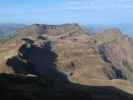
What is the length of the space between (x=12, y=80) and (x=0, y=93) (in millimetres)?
37567

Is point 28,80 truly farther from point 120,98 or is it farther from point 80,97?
point 120,98

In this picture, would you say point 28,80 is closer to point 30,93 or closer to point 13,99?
point 30,93

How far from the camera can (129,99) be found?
15112 cm

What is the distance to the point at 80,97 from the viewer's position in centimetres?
12275

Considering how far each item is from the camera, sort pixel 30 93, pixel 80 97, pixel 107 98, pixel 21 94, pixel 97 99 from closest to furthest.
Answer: pixel 21 94 → pixel 30 93 → pixel 80 97 → pixel 97 99 → pixel 107 98

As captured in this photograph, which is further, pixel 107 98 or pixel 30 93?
pixel 107 98

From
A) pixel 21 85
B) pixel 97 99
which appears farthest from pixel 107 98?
pixel 21 85

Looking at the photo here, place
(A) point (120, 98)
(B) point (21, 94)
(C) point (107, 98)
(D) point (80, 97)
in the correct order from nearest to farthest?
(B) point (21, 94) < (D) point (80, 97) < (C) point (107, 98) < (A) point (120, 98)

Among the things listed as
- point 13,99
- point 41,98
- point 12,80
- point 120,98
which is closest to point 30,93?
point 41,98

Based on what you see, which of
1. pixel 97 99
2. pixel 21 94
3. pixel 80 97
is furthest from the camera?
pixel 97 99

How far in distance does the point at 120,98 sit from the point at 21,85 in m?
44.7

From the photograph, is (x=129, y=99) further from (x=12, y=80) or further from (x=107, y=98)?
(x=12, y=80)

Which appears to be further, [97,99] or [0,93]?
[97,99]

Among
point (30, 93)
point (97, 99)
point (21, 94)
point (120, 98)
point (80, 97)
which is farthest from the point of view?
point (120, 98)
